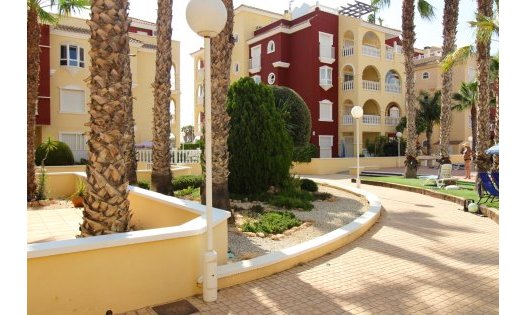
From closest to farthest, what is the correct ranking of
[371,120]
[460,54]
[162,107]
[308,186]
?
[162,107], [308,186], [460,54], [371,120]

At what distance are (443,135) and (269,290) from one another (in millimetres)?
19507

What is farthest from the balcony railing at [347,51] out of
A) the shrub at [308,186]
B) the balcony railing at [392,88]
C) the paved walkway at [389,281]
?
the paved walkway at [389,281]

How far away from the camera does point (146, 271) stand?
4.46 m

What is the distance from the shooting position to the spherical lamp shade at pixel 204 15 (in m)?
4.73

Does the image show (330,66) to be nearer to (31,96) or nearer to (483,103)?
(483,103)

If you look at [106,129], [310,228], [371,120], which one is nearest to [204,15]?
[106,129]

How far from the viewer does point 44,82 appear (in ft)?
89.3

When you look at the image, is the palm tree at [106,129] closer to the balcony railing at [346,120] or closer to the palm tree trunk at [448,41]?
the palm tree trunk at [448,41]

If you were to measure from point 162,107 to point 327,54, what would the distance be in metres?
26.8

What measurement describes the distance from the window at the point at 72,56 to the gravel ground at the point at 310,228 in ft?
78.0

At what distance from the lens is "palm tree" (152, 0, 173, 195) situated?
464 inches

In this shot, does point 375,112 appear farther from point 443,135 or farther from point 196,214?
point 196,214

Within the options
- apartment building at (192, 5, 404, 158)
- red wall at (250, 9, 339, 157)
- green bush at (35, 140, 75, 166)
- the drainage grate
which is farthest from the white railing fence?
the drainage grate
